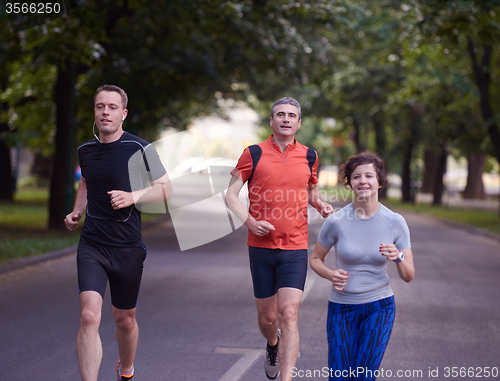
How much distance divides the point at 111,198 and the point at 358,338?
167 cm

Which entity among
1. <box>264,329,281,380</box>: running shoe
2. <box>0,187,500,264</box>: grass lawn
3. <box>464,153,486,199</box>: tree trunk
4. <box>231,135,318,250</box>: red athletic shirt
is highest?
<box>231,135,318,250</box>: red athletic shirt

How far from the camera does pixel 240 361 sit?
5.64 meters

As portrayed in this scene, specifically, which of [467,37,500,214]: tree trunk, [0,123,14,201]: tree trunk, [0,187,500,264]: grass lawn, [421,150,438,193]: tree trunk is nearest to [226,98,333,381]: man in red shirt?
[0,187,500,264]: grass lawn

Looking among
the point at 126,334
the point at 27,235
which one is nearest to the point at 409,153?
the point at 27,235

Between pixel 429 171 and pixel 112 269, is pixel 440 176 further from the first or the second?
pixel 112 269

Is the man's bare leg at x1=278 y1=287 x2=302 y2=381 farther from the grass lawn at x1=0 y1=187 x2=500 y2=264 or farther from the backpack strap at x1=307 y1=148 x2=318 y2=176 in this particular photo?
the grass lawn at x1=0 y1=187 x2=500 y2=264

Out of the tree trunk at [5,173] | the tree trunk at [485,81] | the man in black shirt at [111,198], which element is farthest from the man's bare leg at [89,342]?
the tree trunk at [5,173]

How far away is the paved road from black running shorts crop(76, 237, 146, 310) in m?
1.01

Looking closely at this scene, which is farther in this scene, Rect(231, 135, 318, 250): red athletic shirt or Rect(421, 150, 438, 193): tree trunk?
Rect(421, 150, 438, 193): tree trunk

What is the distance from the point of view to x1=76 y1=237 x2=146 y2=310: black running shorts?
165 inches

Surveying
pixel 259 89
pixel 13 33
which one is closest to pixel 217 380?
pixel 13 33

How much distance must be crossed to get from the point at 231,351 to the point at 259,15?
9.52m

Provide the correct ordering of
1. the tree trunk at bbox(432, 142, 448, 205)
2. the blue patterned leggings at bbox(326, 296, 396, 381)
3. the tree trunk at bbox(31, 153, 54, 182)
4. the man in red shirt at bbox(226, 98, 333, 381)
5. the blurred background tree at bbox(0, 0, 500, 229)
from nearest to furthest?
the blue patterned leggings at bbox(326, 296, 396, 381)
the man in red shirt at bbox(226, 98, 333, 381)
the blurred background tree at bbox(0, 0, 500, 229)
the tree trunk at bbox(432, 142, 448, 205)
the tree trunk at bbox(31, 153, 54, 182)

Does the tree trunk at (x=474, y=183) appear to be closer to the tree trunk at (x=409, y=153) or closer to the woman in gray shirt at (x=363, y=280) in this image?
the tree trunk at (x=409, y=153)
